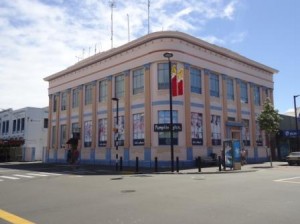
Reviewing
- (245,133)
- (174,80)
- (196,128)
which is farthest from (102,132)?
(245,133)

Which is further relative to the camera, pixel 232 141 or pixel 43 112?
pixel 43 112

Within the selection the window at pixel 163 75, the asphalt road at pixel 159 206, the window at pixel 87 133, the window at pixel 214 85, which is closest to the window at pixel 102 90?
the window at pixel 87 133

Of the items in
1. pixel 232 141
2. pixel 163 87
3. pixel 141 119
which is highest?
pixel 163 87

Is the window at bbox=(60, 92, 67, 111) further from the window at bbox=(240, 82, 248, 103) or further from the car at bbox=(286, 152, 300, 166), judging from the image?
the car at bbox=(286, 152, 300, 166)

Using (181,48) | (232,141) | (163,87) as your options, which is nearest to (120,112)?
(163,87)

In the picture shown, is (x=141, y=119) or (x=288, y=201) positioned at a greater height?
(x=141, y=119)

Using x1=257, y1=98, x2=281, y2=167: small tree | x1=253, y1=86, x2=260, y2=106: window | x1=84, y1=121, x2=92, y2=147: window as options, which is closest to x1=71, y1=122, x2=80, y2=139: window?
x1=84, y1=121, x2=92, y2=147: window

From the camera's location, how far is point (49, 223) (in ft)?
25.8

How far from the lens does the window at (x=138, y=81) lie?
110 feet

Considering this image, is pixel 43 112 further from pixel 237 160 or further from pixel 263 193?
pixel 263 193

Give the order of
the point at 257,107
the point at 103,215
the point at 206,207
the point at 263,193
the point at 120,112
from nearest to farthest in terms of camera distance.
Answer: the point at 103,215 < the point at 206,207 < the point at 263,193 < the point at 120,112 < the point at 257,107

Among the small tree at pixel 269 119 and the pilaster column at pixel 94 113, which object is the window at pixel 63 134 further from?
the small tree at pixel 269 119

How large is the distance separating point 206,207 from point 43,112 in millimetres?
51703

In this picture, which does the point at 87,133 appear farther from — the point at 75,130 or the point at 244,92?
the point at 244,92
